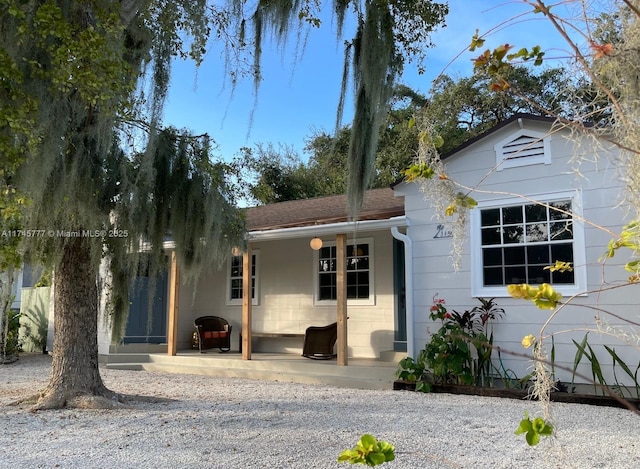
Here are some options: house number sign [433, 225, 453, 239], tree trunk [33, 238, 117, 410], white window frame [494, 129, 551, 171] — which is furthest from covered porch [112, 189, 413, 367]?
tree trunk [33, 238, 117, 410]

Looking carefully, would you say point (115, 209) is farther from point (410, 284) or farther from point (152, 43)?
point (410, 284)

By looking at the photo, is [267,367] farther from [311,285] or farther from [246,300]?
[311,285]

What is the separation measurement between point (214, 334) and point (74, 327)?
16.5 feet

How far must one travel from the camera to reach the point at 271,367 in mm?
8711

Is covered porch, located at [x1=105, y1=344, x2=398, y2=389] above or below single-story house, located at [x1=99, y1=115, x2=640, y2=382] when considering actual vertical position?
below

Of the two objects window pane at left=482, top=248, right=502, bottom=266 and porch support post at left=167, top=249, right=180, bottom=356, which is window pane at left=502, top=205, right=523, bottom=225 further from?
porch support post at left=167, top=249, right=180, bottom=356

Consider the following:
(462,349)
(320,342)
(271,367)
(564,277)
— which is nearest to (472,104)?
(320,342)

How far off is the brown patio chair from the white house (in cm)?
203

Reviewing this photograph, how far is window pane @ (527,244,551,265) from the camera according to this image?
678 cm

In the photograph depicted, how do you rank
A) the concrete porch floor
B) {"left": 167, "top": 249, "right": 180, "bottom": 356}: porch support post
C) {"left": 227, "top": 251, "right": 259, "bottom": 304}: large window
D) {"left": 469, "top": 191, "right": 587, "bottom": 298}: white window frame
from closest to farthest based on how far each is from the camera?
{"left": 469, "top": 191, "right": 587, "bottom": 298}: white window frame → the concrete porch floor → {"left": 167, "top": 249, "right": 180, "bottom": 356}: porch support post → {"left": 227, "top": 251, "right": 259, "bottom": 304}: large window

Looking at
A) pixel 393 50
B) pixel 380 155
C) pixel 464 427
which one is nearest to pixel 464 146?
pixel 393 50

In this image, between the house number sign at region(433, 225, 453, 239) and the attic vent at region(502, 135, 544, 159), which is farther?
the house number sign at region(433, 225, 453, 239)

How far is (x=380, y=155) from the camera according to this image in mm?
17641

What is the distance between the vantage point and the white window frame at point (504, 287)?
6.48 metres
